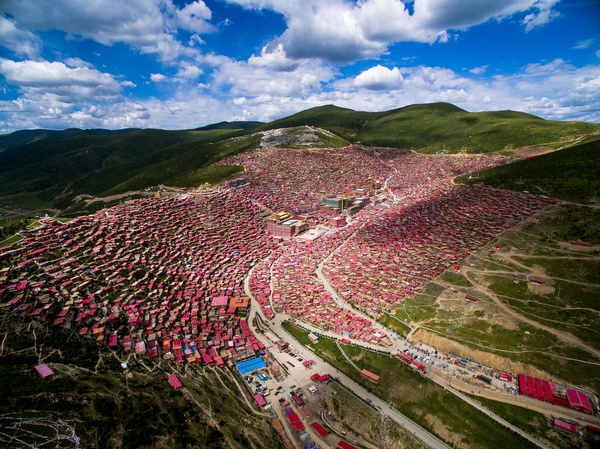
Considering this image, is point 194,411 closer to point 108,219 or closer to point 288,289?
point 288,289

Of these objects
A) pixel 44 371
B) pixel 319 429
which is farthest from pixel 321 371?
pixel 44 371

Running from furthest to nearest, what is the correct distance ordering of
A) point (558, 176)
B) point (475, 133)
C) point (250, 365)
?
1. point (475, 133)
2. point (558, 176)
3. point (250, 365)

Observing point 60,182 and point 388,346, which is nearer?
point 388,346

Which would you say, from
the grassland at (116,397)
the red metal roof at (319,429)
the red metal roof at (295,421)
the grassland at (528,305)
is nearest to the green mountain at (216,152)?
the grassland at (116,397)

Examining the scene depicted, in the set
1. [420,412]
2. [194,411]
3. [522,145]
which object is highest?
[522,145]

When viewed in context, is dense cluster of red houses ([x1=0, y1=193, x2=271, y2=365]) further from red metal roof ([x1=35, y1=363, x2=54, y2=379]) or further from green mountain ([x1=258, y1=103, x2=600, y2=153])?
green mountain ([x1=258, y1=103, x2=600, y2=153])

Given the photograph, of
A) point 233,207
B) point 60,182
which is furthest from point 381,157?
point 60,182

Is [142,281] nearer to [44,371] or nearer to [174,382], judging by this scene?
[44,371]

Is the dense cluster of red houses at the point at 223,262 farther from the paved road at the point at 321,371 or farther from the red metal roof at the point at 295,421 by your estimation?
the red metal roof at the point at 295,421
